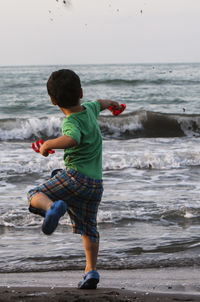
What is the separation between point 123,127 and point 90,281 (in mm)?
12328

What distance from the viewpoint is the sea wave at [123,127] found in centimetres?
1459

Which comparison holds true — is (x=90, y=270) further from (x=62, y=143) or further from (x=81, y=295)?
(x=62, y=143)

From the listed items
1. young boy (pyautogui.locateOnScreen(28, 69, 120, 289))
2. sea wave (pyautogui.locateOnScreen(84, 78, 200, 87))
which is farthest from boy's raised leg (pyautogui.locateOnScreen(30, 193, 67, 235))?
sea wave (pyautogui.locateOnScreen(84, 78, 200, 87))

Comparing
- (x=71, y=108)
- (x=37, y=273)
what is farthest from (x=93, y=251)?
(x=71, y=108)

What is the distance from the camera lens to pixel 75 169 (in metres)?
2.94

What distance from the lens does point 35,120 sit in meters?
15.5

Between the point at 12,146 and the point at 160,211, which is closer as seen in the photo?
the point at 160,211

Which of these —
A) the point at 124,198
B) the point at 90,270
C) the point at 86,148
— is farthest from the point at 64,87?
the point at 124,198

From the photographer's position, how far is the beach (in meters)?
2.86

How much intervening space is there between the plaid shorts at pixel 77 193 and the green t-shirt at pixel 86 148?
45 mm

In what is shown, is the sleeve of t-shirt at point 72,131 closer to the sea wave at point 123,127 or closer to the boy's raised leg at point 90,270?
the boy's raised leg at point 90,270

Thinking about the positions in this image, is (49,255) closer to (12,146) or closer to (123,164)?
(123,164)

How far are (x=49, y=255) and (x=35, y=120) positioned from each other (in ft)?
38.5

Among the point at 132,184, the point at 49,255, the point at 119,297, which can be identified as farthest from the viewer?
the point at 132,184
